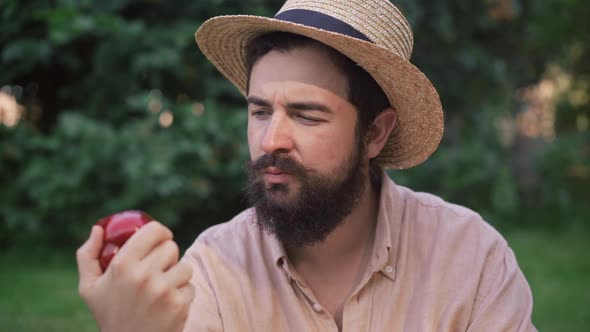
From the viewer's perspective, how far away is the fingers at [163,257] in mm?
1443

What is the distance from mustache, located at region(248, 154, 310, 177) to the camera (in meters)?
2.32

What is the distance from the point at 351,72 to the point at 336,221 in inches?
20.1

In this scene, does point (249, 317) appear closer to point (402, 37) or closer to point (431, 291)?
point (431, 291)

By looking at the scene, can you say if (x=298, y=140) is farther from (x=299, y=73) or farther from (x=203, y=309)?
(x=203, y=309)

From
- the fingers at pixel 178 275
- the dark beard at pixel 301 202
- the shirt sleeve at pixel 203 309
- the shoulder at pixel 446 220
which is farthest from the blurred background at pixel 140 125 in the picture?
the fingers at pixel 178 275

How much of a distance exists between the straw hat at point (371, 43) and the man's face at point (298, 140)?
0.11 meters

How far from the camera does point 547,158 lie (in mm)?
10258

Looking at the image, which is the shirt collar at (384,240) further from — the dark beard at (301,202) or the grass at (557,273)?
the grass at (557,273)

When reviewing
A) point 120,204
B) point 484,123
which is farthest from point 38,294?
point 484,123

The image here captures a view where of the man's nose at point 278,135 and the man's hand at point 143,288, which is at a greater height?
the man's nose at point 278,135

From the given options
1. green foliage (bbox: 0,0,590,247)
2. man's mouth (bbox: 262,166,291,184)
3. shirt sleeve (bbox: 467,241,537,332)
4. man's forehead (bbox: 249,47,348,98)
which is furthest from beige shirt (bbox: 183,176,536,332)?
green foliage (bbox: 0,0,590,247)

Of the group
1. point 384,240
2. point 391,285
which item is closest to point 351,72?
point 384,240

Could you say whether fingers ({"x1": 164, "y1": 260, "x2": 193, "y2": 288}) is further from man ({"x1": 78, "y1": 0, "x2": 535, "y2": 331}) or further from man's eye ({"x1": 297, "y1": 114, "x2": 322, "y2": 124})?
man's eye ({"x1": 297, "y1": 114, "x2": 322, "y2": 124})

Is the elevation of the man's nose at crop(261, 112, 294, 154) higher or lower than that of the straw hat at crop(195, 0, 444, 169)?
lower
